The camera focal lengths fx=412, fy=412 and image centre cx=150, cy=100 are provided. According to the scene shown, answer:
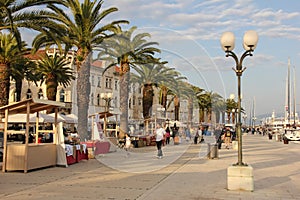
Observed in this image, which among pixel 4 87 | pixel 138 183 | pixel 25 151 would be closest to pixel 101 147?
pixel 25 151

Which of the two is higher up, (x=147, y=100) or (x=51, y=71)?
(x=51, y=71)

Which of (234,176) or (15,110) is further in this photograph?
(15,110)

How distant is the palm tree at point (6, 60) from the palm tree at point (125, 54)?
20.9 feet

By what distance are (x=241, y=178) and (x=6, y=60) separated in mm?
21455

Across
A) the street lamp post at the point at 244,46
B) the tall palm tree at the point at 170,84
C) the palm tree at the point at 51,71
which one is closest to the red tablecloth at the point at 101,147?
the street lamp post at the point at 244,46

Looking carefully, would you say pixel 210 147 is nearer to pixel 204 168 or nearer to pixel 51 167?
pixel 204 168

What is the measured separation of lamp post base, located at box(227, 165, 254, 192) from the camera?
10.3 m

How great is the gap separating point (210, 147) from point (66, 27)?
436 inches

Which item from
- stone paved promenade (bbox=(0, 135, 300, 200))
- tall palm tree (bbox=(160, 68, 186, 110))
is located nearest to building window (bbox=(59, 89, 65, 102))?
tall palm tree (bbox=(160, 68, 186, 110))

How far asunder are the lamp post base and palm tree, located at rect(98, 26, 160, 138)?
69.8ft

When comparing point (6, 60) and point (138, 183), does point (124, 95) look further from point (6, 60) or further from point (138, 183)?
point (138, 183)

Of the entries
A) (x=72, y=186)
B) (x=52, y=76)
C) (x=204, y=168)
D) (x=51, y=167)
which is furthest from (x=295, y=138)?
(x=72, y=186)

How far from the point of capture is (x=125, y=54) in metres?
32.0

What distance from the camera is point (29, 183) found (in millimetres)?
11156
